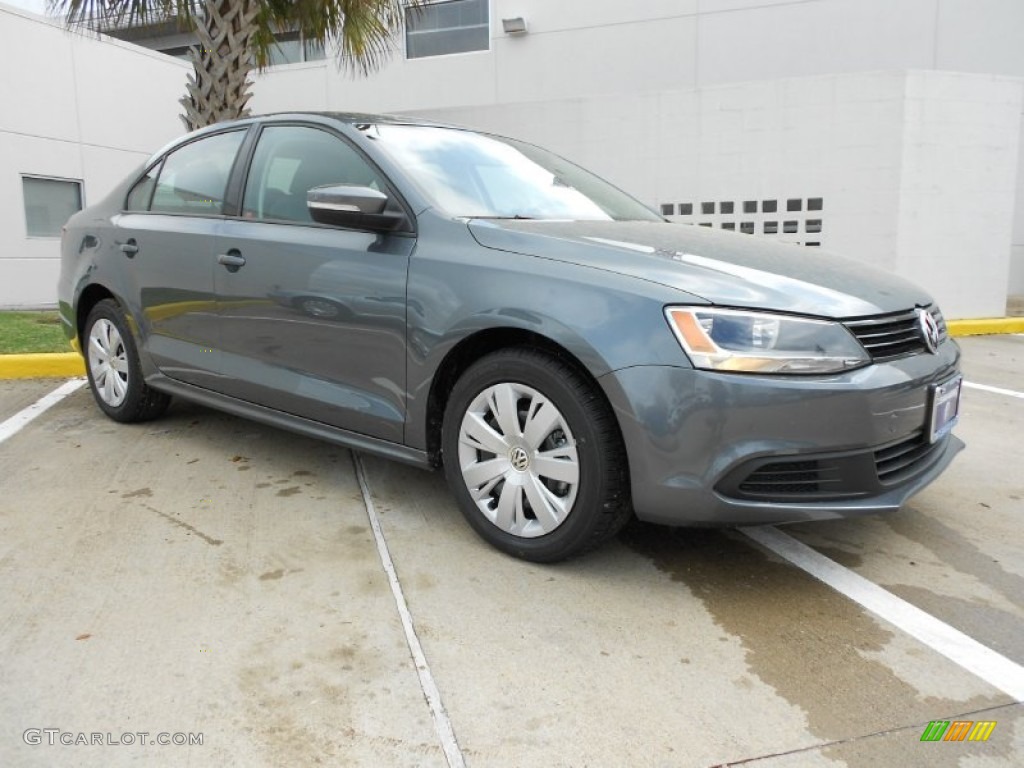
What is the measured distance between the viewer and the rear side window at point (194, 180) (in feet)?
13.1

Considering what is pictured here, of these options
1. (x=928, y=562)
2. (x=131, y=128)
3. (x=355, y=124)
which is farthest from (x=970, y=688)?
(x=131, y=128)

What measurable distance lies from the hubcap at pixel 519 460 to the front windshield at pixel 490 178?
794mm

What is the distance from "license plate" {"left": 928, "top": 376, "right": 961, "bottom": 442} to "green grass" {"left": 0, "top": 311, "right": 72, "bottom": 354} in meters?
6.05

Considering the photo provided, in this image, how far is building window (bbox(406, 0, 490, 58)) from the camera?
13.5 m

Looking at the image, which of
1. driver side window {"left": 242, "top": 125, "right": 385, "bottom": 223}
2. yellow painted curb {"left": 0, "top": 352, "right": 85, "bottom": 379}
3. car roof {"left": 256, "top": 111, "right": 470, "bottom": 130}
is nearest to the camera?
driver side window {"left": 242, "top": 125, "right": 385, "bottom": 223}

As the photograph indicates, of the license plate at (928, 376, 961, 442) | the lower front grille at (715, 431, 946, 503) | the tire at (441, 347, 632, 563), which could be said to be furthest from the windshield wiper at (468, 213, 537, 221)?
the license plate at (928, 376, 961, 442)


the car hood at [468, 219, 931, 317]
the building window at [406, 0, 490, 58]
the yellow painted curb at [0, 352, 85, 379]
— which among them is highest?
the building window at [406, 0, 490, 58]

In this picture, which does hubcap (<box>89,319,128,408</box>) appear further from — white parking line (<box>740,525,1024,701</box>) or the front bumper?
white parking line (<box>740,525,1024,701</box>)

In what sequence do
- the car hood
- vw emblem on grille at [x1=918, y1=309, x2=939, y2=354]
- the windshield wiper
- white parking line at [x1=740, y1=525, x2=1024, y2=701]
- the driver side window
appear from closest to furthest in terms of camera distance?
white parking line at [x1=740, y1=525, x2=1024, y2=701], the car hood, vw emblem on grille at [x1=918, y1=309, x2=939, y2=354], the windshield wiper, the driver side window

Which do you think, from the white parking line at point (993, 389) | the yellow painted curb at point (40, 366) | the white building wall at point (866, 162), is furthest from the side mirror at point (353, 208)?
the white building wall at point (866, 162)

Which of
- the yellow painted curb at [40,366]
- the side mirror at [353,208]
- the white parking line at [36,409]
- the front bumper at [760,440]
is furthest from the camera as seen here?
the yellow painted curb at [40,366]

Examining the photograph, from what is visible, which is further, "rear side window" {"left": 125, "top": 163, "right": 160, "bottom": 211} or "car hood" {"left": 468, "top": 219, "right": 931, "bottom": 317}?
"rear side window" {"left": 125, "top": 163, "right": 160, "bottom": 211}
